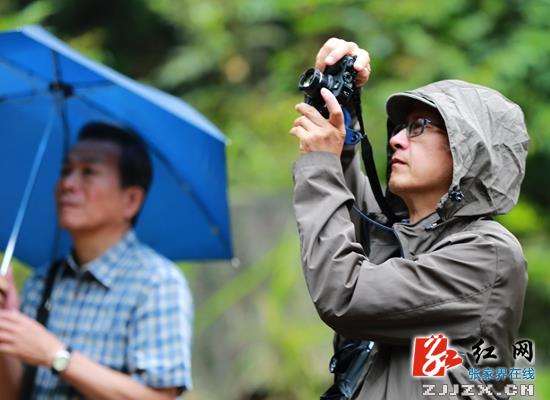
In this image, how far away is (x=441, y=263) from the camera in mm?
2033

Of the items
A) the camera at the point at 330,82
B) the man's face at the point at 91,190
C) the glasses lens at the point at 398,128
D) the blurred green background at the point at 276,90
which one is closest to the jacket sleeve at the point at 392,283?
the camera at the point at 330,82

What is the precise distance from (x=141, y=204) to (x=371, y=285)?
1.65 m

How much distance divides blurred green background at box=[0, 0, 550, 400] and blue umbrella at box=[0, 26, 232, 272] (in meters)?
1.78

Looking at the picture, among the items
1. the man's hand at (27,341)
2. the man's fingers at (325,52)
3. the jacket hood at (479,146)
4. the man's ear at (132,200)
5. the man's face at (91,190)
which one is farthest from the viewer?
the man's ear at (132,200)

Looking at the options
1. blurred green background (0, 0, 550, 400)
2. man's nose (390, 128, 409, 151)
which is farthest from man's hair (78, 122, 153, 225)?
blurred green background (0, 0, 550, 400)

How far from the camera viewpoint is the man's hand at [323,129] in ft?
7.00

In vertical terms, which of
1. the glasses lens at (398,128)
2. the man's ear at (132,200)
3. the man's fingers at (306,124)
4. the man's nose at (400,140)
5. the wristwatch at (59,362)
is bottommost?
the wristwatch at (59,362)

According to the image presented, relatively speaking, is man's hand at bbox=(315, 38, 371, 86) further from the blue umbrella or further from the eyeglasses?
the blue umbrella

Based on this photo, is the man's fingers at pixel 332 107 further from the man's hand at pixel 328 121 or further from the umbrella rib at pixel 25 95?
the umbrella rib at pixel 25 95

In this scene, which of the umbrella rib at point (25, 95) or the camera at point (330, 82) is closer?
the camera at point (330, 82)

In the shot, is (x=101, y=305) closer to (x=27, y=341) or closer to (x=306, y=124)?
(x=27, y=341)

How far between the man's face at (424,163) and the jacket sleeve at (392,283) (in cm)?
16

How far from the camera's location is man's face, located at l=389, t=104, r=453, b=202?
2.17m

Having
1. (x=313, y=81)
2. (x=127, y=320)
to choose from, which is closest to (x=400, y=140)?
(x=313, y=81)
